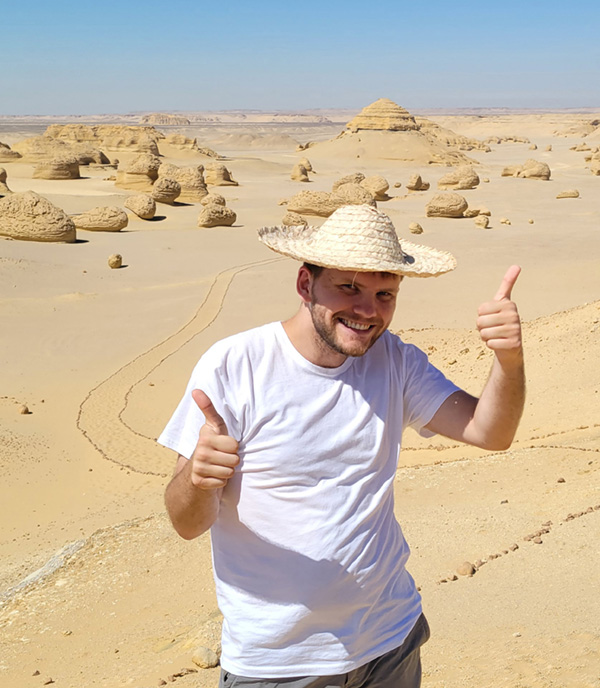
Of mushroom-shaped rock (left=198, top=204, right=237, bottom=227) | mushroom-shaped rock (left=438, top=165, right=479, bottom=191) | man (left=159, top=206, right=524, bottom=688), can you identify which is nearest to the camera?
man (left=159, top=206, right=524, bottom=688)

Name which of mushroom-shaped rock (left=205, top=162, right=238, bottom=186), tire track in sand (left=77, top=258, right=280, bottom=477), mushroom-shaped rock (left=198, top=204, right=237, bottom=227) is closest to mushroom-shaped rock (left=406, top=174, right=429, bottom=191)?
mushroom-shaped rock (left=205, top=162, right=238, bottom=186)

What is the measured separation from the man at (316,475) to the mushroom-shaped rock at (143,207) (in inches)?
801

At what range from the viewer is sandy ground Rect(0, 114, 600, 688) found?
4.11 metres

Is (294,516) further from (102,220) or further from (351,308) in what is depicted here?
(102,220)

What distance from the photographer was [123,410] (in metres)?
9.46

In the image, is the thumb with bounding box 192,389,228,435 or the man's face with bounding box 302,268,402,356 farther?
the man's face with bounding box 302,268,402,356

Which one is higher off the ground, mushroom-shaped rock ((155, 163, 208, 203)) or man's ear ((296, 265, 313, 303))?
man's ear ((296, 265, 313, 303))

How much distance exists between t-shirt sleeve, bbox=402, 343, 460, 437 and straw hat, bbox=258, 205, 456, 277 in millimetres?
267

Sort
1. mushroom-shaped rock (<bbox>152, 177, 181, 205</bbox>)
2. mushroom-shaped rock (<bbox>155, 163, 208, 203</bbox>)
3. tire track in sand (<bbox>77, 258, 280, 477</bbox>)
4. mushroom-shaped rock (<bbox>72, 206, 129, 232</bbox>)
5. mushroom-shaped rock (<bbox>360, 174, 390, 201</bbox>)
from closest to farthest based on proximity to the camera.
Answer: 1. tire track in sand (<bbox>77, 258, 280, 477</bbox>)
2. mushroom-shaped rock (<bbox>72, 206, 129, 232</bbox>)
3. mushroom-shaped rock (<bbox>152, 177, 181, 205</bbox>)
4. mushroom-shaped rock (<bbox>155, 163, 208, 203</bbox>)
5. mushroom-shaped rock (<bbox>360, 174, 390, 201</bbox>)

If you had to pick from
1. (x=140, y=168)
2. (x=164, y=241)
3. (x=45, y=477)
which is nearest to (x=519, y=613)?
(x=45, y=477)

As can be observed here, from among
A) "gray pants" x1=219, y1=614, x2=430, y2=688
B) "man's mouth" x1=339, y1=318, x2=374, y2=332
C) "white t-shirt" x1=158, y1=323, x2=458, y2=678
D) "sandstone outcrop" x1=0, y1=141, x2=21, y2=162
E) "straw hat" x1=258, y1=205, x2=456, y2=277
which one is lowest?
"sandstone outcrop" x1=0, y1=141, x2=21, y2=162

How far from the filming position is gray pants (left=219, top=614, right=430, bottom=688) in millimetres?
2115

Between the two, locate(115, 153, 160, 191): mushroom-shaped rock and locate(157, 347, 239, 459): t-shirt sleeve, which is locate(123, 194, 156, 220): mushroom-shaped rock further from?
locate(157, 347, 239, 459): t-shirt sleeve

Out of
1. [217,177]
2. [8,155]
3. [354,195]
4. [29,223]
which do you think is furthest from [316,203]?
[8,155]
